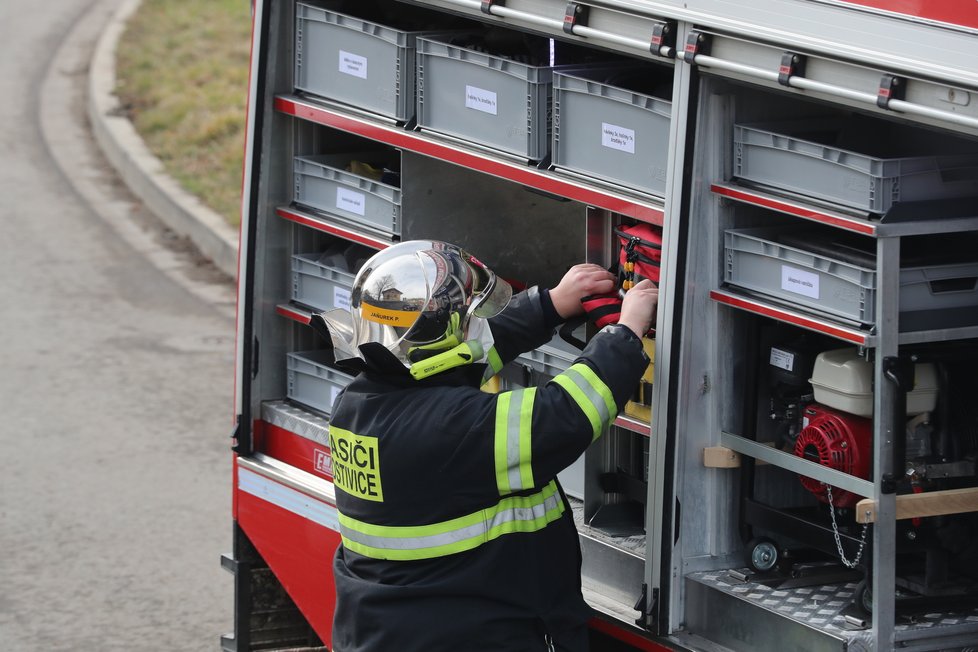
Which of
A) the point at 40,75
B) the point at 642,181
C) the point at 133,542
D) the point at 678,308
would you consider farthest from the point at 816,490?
the point at 40,75

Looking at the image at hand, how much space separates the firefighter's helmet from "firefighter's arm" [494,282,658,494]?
21 cm

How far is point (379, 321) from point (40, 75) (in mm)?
12861

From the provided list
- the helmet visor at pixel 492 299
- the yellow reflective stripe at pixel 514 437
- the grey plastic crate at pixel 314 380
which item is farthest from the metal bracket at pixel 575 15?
the grey plastic crate at pixel 314 380

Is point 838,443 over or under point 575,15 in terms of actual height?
under

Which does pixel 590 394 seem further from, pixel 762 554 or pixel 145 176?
pixel 145 176

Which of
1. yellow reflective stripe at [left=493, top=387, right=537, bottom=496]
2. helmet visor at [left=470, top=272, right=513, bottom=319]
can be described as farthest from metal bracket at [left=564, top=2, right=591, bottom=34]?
yellow reflective stripe at [left=493, top=387, right=537, bottom=496]

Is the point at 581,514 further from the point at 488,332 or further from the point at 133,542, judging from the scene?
the point at 133,542

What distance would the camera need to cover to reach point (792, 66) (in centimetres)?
302

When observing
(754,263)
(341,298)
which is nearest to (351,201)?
(341,298)

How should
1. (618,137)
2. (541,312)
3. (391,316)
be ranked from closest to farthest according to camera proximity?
(391,316) → (618,137) → (541,312)

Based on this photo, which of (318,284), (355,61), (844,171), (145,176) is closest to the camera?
(844,171)

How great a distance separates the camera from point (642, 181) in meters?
3.53

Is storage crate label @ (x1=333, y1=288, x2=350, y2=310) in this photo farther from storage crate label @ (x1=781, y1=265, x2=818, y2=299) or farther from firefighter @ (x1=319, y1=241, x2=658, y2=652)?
storage crate label @ (x1=781, y1=265, x2=818, y2=299)

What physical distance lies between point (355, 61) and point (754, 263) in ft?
5.20
